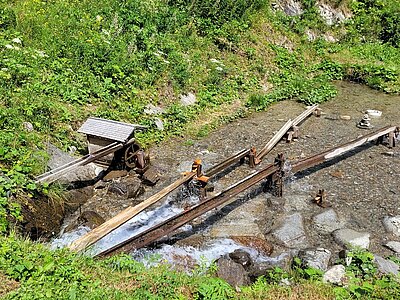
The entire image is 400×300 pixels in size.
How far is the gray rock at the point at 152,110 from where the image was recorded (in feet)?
38.5

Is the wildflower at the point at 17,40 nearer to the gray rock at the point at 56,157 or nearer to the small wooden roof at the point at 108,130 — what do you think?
the small wooden roof at the point at 108,130

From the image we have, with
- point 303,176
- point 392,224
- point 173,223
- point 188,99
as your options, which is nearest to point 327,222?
point 392,224

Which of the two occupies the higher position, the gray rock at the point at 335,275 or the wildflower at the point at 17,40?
the wildflower at the point at 17,40

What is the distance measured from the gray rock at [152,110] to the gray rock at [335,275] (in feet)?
22.8

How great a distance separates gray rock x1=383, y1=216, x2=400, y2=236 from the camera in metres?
7.92

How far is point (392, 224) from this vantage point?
8.08m

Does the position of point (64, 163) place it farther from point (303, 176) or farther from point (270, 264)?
point (303, 176)

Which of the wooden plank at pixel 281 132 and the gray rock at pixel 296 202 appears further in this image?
the wooden plank at pixel 281 132

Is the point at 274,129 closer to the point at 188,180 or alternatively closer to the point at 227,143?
the point at 227,143

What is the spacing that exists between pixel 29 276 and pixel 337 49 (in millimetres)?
18149

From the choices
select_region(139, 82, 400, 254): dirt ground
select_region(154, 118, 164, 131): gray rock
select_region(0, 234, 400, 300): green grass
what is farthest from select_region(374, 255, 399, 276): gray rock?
select_region(154, 118, 164, 131): gray rock

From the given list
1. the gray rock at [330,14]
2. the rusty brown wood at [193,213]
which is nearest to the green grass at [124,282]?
the rusty brown wood at [193,213]

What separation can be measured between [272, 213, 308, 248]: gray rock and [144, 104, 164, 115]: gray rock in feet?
17.1

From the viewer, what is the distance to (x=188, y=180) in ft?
27.6
